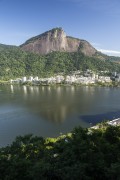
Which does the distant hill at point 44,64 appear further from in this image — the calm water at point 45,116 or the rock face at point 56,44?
the calm water at point 45,116

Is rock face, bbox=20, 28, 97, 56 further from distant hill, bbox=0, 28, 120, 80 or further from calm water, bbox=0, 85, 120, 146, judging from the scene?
calm water, bbox=0, 85, 120, 146

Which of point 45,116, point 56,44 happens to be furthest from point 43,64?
point 45,116

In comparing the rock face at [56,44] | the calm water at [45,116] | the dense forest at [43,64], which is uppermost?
the rock face at [56,44]

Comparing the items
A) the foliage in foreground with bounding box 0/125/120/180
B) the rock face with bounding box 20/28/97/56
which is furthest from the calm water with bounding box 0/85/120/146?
the rock face with bounding box 20/28/97/56

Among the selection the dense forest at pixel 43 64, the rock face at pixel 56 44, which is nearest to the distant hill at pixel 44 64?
the dense forest at pixel 43 64

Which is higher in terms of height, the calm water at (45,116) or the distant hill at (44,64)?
the distant hill at (44,64)
